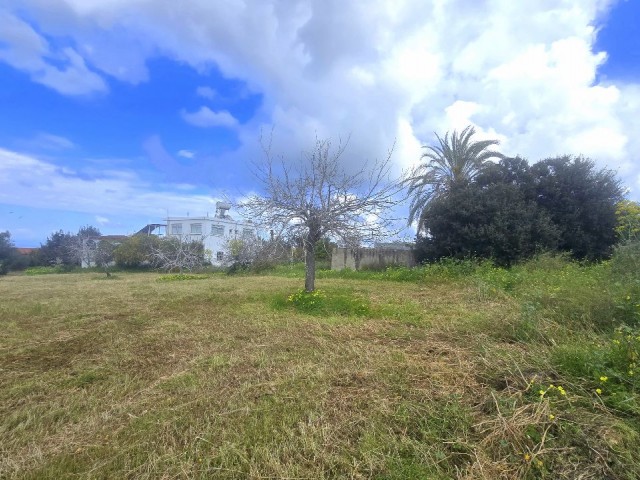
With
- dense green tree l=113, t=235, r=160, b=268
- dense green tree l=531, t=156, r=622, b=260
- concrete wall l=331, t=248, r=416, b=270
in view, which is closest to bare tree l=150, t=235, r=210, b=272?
dense green tree l=113, t=235, r=160, b=268

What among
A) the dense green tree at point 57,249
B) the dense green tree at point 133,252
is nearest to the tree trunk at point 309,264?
the dense green tree at point 133,252

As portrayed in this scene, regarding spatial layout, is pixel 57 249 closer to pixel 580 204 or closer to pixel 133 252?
pixel 133 252

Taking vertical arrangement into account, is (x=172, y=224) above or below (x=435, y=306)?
above

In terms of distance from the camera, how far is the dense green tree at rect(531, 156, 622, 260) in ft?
48.9

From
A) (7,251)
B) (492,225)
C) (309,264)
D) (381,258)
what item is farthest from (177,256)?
(7,251)

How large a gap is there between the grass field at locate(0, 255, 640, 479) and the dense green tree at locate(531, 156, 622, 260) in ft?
40.6

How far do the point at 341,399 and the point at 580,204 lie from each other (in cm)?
1677

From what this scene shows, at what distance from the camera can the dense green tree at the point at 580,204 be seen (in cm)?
1489

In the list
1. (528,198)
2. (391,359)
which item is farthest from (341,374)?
(528,198)

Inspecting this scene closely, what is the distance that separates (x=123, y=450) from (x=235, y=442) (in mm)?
687

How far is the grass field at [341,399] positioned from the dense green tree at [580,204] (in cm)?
1237

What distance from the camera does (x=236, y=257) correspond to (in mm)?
19594

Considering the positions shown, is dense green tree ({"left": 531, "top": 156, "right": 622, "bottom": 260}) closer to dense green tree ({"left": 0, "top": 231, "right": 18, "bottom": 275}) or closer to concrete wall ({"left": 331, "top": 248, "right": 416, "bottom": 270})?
concrete wall ({"left": 331, "top": 248, "right": 416, "bottom": 270})

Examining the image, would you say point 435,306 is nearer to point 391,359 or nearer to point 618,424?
point 391,359
